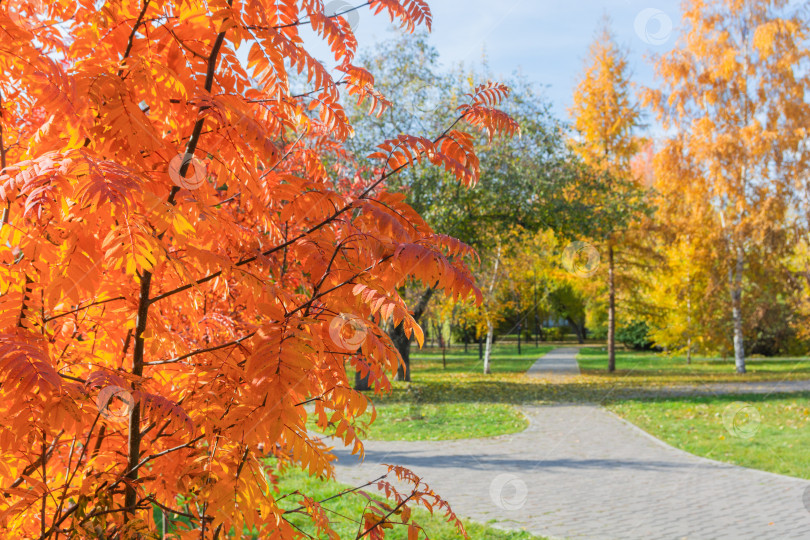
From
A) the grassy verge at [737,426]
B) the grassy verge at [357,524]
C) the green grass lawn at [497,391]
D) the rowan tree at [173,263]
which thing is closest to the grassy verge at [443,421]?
the green grass lawn at [497,391]

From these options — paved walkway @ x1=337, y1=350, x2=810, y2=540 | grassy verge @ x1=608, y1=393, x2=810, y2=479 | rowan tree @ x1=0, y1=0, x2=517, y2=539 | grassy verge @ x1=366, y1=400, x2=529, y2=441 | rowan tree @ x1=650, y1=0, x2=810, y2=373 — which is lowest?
grassy verge @ x1=366, y1=400, x2=529, y2=441

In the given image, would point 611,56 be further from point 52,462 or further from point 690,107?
point 52,462

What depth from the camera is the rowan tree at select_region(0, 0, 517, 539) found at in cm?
166

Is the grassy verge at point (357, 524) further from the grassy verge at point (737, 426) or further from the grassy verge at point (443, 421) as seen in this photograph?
the grassy verge at point (737, 426)

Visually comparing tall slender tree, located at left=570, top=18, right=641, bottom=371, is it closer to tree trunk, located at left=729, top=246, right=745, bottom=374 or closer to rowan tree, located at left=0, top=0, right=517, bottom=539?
tree trunk, located at left=729, top=246, right=745, bottom=374

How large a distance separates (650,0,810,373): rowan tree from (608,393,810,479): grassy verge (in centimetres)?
620

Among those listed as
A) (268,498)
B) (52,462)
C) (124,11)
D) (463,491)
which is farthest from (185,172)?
(463,491)

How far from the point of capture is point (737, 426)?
11117 millimetres

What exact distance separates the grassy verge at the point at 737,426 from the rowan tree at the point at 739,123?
6204 mm

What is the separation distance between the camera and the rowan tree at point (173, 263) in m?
1.66

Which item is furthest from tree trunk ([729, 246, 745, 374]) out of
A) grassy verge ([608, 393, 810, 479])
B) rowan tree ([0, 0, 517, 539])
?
rowan tree ([0, 0, 517, 539])

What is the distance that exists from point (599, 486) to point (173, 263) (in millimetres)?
7034

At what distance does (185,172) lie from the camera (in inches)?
80.2

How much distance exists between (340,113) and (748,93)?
22.0 metres
